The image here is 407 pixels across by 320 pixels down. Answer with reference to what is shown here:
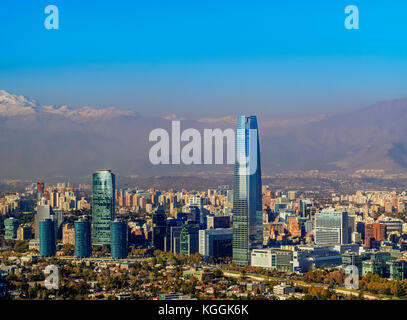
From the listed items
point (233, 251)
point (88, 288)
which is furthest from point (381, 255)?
point (88, 288)

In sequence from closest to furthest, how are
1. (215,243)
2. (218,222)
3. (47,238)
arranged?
(215,243) → (47,238) → (218,222)

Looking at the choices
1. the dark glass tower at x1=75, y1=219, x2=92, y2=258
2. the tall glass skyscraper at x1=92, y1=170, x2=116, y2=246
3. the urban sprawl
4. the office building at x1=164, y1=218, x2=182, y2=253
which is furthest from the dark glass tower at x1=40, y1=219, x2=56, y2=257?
the office building at x1=164, y1=218, x2=182, y2=253

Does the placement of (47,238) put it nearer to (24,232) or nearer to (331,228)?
(24,232)

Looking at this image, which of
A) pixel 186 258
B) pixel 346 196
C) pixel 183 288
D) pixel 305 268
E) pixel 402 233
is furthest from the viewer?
pixel 346 196

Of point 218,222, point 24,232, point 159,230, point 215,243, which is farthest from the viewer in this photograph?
point 218,222

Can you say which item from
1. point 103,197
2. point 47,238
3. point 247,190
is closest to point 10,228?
point 103,197
